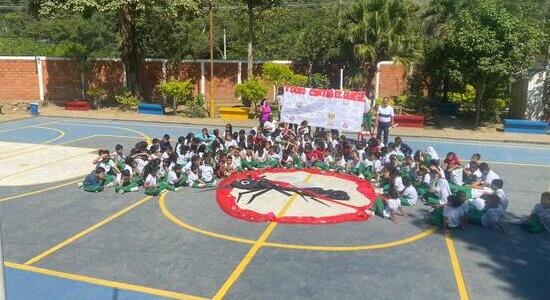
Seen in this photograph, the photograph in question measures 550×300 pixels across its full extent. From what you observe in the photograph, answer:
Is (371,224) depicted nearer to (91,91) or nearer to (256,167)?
(256,167)

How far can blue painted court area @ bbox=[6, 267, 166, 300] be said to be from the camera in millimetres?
7215

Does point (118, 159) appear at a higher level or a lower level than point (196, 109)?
lower

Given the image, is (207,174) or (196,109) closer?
(207,174)

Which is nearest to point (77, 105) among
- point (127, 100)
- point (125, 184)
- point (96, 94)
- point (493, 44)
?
point (96, 94)

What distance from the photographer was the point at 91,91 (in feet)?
93.5

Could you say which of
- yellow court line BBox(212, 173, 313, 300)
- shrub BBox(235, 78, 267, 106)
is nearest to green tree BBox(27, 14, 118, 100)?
shrub BBox(235, 78, 267, 106)

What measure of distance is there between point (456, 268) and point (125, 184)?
7.88m

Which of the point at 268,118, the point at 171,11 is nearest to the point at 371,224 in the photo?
the point at 268,118

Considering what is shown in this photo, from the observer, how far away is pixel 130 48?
27.5 m

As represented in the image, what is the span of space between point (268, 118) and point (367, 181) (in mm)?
6756

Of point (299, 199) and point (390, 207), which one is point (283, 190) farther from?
point (390, 207)

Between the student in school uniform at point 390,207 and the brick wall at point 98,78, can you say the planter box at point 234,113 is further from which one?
the student in school uniform at point 390,207

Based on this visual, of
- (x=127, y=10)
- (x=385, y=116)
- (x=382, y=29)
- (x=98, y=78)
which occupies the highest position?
(x=127, y=10)

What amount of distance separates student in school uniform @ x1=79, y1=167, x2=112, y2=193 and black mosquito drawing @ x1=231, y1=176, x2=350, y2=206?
3.21 metres
